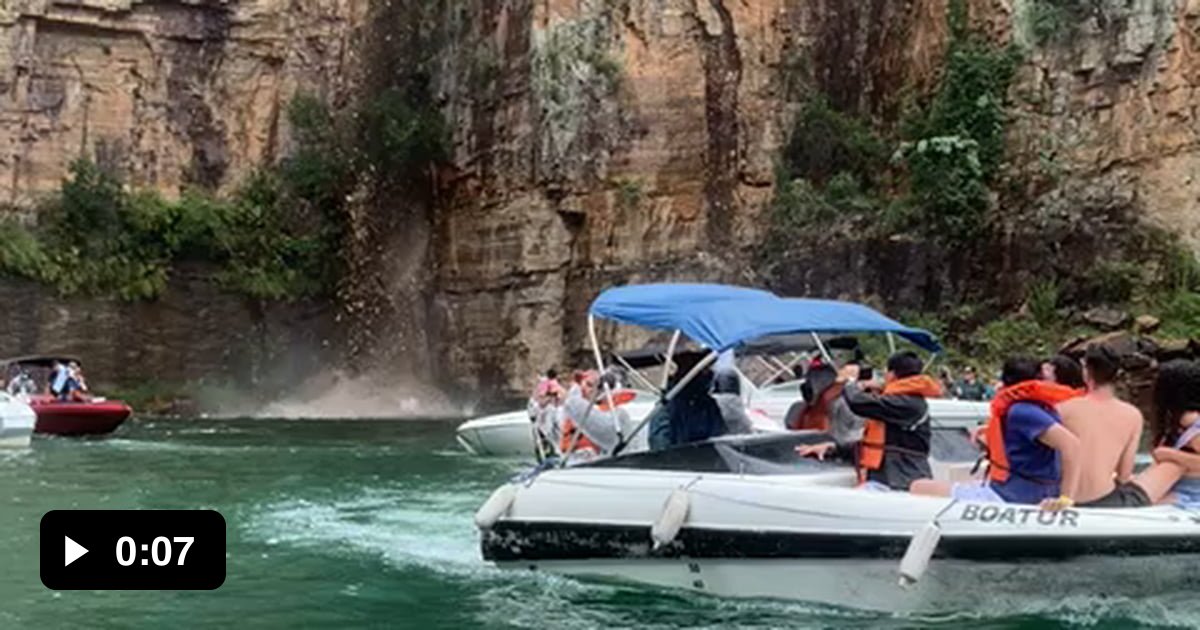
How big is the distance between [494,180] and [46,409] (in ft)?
48.3

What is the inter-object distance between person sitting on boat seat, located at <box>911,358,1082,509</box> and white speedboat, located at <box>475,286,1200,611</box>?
8.8 inches

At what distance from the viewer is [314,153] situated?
134ft

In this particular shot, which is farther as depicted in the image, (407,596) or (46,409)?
(46,409)

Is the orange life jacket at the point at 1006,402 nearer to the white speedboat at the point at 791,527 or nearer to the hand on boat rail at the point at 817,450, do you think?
the white speedboat at the point at 791,527

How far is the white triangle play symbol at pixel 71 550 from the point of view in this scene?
7422 mm

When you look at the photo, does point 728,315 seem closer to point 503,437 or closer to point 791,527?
point 791,527

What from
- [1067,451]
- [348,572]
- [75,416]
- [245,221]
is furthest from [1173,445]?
[245,221]

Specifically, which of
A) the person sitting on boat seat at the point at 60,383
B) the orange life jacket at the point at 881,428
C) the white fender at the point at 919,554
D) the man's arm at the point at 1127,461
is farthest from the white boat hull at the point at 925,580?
the person sitting on boat seat at the point at 60,383

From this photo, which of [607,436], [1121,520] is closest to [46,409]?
[607,436]

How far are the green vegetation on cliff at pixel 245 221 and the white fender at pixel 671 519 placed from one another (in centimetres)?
2964

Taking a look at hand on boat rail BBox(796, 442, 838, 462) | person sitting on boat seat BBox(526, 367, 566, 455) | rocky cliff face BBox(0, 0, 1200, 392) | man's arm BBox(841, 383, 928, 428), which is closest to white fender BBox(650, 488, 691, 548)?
man's arm BBox(841, 383, 928, 428)

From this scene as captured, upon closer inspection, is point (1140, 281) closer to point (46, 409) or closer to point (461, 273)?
point (461, 273)

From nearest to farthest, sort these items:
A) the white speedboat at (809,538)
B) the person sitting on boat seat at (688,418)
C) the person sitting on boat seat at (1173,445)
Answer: the person sitting on boat seat at (1173,445)
the white speedboat at (809,538)
the person sitting on boat seat at (688,418)
